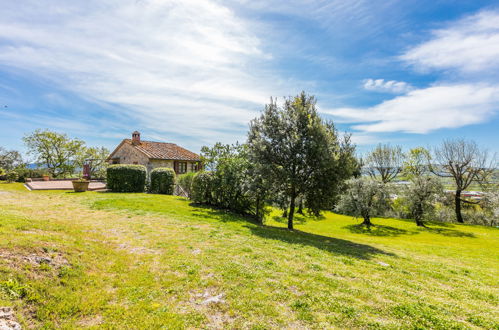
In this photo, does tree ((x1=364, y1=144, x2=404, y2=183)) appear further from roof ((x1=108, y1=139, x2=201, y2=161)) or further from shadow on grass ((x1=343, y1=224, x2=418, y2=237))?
roof ((x1=108, y1=139, x2=201, y2=161))

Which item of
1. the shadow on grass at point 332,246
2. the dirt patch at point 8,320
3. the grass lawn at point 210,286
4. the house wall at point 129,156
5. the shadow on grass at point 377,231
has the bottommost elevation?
the shadow on grass at point 377,231

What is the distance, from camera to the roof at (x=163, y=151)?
35.8m

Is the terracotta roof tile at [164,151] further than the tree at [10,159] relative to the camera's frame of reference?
No

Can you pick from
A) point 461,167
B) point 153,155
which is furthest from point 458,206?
point 153,155

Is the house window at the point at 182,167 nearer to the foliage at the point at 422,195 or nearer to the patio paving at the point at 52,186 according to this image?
the patio paving at the point at 52,186

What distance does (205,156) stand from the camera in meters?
20.2

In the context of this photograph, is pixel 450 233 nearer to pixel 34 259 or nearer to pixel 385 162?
pixel 385 162

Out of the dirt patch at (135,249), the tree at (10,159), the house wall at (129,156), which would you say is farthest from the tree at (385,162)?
the tree at (10,159)

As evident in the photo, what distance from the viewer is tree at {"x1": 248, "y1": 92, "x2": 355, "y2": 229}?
47.6 feet

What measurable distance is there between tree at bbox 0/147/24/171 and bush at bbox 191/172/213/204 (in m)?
39.8

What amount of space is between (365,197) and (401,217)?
15.1 meters

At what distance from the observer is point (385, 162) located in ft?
165

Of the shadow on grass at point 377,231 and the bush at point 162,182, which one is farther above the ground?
the bush at point 162,182

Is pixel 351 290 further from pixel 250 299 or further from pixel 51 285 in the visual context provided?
pixel 51 285
